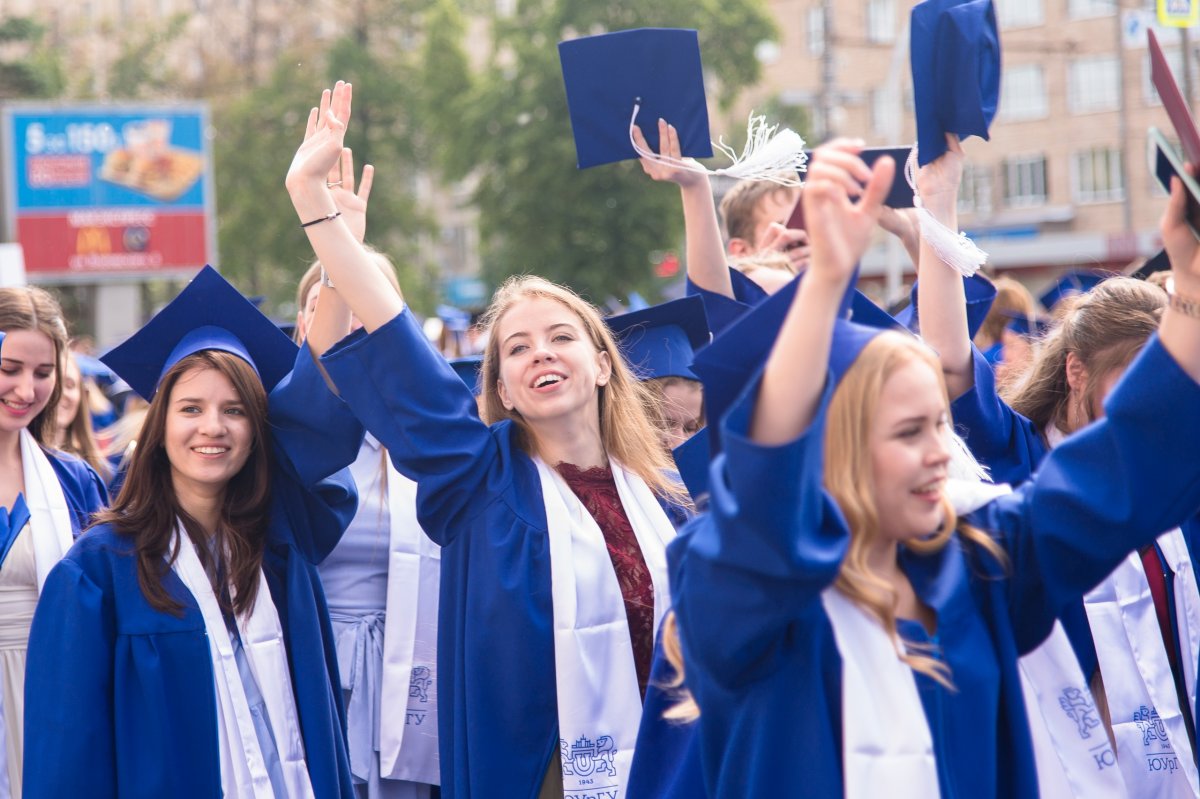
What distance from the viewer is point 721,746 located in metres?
2.58

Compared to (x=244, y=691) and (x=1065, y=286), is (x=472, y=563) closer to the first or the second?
(x=244, y=691)

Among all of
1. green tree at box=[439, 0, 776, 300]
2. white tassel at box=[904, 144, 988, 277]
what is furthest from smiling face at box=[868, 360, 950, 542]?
green tree at box=[439, 0, 776, 300]

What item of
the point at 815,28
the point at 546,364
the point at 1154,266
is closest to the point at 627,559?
the point at 546,364

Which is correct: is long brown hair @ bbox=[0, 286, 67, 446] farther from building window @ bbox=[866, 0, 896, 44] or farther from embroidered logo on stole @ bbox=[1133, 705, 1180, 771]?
building window @ bbox=[866, 0, 896, 44]

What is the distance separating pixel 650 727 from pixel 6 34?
90.6 ft

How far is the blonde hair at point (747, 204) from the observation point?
5.23 meters

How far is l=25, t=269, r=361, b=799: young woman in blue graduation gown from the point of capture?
357 cm

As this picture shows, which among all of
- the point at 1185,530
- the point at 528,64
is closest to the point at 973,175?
the point at 528,64

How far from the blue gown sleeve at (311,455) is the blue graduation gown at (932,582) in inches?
56.9

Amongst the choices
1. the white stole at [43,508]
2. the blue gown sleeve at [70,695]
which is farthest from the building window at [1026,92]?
the blue gown sleeve at [70,695]

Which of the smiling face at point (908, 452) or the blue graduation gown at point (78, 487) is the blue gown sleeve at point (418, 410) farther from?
the smiling face at point (908, 452)

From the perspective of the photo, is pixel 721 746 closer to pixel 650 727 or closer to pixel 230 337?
pixel 650 727

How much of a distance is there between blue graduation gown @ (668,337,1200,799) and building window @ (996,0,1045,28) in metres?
39.9

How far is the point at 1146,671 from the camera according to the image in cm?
378
